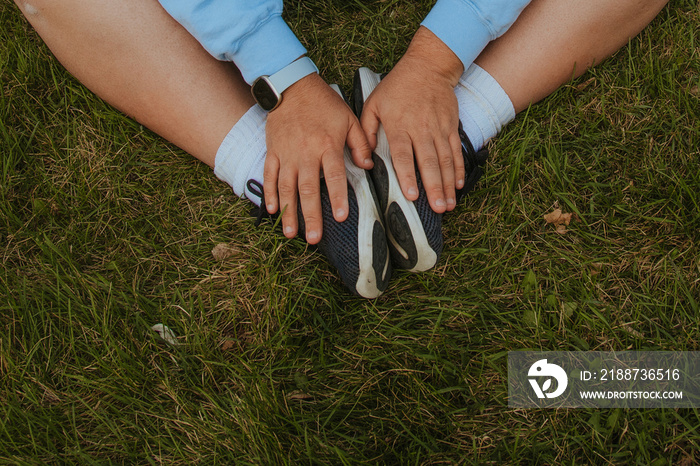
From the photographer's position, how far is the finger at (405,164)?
1549 millimetres

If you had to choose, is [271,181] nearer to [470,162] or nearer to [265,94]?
[265,94]

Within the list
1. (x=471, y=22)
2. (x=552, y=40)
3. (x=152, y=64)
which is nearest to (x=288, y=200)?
(x=152, y=64)

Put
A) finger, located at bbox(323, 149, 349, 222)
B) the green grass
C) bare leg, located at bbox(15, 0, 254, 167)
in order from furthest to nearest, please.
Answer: bare leg, located at bbox(15, 0, 254, 167) < finger, located at bbox(323, 149, 349, 222) < the green grass

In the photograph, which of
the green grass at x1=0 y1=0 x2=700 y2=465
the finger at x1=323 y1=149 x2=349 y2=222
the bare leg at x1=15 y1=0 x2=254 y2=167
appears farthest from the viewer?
the bare leg at x1=15 y1=0 x2=254 y2=167

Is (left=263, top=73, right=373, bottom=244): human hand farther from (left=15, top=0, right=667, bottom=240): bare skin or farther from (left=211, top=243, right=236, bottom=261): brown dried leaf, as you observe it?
(left=211, top=243, right=236, bottom=261): brown dried leaf

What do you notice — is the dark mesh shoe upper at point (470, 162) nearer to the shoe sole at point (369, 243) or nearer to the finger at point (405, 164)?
the finger at point (405, 164)

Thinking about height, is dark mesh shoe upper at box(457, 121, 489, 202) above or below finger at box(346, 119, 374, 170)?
below

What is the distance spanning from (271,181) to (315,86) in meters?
0.36

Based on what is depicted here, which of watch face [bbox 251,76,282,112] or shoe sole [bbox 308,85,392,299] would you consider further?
watch face [bbox 251,76,282,112]

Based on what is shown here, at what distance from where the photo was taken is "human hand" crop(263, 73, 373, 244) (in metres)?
1.55

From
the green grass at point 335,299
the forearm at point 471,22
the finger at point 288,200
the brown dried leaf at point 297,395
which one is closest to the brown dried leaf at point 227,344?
the green grass at point 335,299

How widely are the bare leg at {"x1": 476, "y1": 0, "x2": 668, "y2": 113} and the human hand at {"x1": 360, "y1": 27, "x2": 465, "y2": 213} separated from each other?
0.21 m

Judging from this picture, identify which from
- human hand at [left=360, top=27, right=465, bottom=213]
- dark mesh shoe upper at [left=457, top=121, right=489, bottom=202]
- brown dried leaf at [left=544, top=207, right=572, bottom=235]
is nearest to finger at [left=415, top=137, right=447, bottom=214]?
human hand at [left=360, top=27, right=465, bottom=213]

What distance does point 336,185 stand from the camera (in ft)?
5.07
